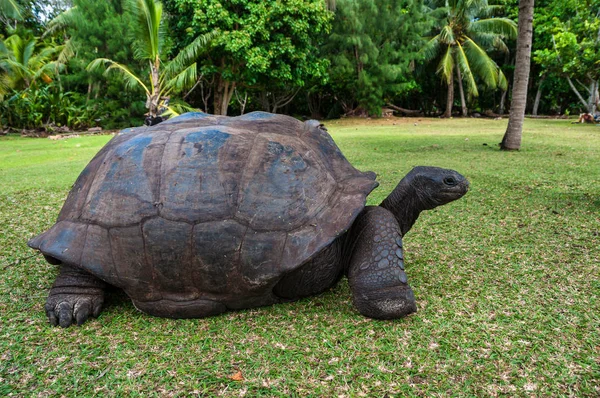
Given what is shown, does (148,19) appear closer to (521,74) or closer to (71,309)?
(521,74)

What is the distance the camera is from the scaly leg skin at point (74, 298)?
1946mm

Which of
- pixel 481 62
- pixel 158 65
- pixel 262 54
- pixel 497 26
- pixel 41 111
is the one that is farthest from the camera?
pixel 497 26

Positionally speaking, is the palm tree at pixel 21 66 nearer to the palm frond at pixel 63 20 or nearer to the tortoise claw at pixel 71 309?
the palm frond at pixel 63 20

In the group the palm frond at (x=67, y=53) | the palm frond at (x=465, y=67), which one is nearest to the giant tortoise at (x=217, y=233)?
the palm frond at (x=67, y=53)

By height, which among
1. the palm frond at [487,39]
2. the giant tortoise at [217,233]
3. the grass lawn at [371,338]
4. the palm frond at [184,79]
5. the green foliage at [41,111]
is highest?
the palm frond at [487,39]

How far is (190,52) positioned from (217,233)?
13074 millimetres

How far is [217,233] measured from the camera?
1.87 meters

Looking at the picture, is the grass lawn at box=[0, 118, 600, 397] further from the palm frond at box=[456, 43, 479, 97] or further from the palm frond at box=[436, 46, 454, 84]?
the palm frond at box=[456, 43, 479, 97]

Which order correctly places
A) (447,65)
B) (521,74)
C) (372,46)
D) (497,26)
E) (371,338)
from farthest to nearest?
(497,26) → (447,65) → (372,46) → (521,74) → (371,338)

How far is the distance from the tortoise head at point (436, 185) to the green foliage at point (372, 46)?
57.4ft

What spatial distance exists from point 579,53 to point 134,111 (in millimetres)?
16791

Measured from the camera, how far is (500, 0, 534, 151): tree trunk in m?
6.46

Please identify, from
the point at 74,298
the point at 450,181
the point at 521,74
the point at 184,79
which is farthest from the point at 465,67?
the point at 74,298

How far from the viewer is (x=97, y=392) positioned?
1.49 metres
